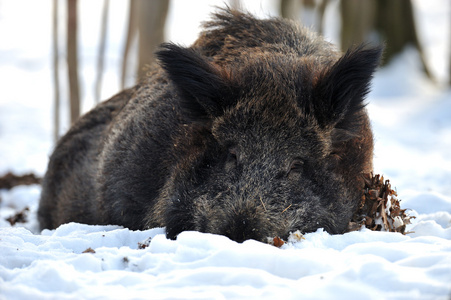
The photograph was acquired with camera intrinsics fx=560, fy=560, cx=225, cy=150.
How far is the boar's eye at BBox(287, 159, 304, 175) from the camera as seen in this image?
4.11m

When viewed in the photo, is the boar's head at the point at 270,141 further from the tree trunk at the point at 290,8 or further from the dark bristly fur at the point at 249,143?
the tree trunk at the point at 290,8

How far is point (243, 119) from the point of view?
4.20m

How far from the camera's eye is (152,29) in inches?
425

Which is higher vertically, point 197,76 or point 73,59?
point 73,59

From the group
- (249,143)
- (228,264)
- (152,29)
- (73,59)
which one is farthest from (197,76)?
(73,59)

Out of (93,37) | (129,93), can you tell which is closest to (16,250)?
(129,93)

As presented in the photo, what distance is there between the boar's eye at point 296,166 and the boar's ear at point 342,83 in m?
0.36

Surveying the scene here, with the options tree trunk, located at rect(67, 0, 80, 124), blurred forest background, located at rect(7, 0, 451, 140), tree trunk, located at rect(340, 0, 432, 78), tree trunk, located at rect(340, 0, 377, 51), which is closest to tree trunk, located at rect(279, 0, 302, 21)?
blurred forest background, located at rect(7, 0, 451, 140)

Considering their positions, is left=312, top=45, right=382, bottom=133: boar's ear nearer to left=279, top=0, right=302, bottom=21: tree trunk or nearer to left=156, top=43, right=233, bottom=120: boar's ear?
left=156, top=43, right=233, bottom=120: boar's ear

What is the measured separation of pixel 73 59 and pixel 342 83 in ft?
29.9

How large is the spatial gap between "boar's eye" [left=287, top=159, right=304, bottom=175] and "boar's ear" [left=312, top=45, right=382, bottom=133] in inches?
14.2

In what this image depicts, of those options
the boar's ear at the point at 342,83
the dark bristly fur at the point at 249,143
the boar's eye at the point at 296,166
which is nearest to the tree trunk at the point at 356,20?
the dark bristly fur at the point at 249,143

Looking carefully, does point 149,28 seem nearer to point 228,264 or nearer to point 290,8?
point 290,8

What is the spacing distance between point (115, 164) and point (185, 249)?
7.21 feet
